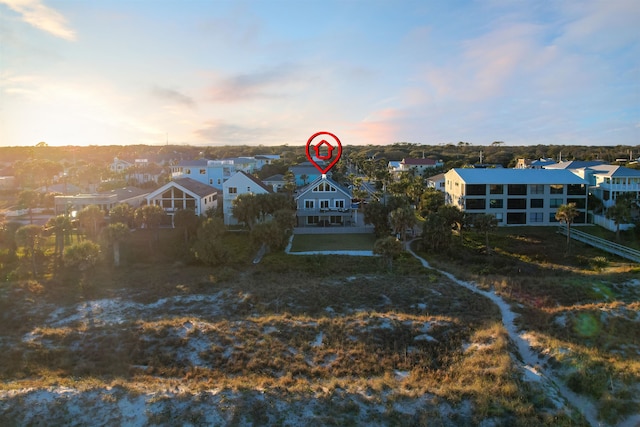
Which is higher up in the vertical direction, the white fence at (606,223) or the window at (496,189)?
the window at (496,189)

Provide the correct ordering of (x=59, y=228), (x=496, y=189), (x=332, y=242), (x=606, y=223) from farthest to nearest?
(x=496, y=189) < (x=606, y=223) < (x=332, y=242) < (x=59, y=228)

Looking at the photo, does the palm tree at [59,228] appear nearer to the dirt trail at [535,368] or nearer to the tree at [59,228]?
the tree at [59,228]

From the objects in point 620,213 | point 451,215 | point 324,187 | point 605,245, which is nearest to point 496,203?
point 620,213

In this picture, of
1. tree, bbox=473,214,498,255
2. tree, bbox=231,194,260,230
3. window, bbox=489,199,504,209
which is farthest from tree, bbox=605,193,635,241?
tree, bbox=231,194,260,230

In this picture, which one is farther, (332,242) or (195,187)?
(195,187)

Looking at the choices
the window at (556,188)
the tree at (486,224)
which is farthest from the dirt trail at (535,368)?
the window at (556,188)

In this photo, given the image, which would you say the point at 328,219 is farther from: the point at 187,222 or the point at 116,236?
the point at 116,236

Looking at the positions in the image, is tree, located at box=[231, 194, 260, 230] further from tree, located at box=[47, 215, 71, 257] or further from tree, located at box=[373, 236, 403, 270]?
tree, located at box=[47, 215, 71, 257]
